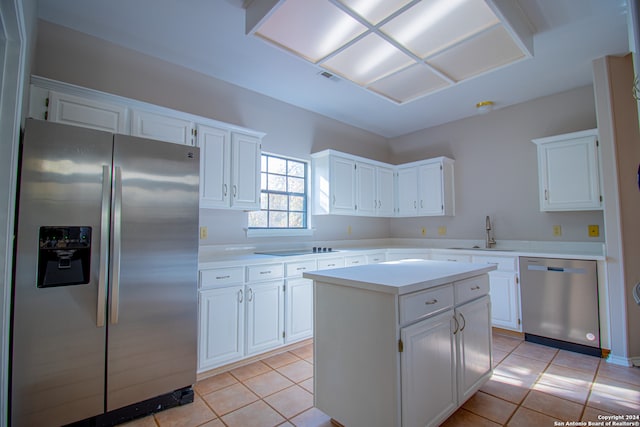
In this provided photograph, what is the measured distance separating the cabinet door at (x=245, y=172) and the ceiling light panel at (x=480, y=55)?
1793 mm

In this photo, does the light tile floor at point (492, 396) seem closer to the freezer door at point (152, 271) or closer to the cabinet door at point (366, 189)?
the freezer door at point (152, 271)

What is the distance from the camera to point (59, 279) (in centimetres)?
171

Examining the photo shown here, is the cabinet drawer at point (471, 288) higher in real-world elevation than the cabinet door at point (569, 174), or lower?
lower

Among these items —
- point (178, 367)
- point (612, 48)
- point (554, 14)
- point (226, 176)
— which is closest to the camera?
point (178, 367)

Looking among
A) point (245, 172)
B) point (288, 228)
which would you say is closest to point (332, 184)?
point (288, 228)

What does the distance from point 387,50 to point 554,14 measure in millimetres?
1250

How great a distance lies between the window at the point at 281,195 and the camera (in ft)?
11.7

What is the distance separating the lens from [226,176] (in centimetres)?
290

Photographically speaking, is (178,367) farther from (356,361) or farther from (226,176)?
(226,176)

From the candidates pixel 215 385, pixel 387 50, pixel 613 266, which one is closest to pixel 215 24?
pixel 387 50

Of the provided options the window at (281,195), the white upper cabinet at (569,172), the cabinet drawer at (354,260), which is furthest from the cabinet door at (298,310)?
the white upper cabinet at (569,172)

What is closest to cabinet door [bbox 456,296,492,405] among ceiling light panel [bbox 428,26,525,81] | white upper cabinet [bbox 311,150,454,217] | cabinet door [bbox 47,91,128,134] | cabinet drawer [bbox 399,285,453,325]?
Result: cabinet drawer [bbox 399,285,453,325]

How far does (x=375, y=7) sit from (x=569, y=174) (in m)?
2.81

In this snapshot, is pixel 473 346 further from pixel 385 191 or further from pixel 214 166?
pixel 385 191
